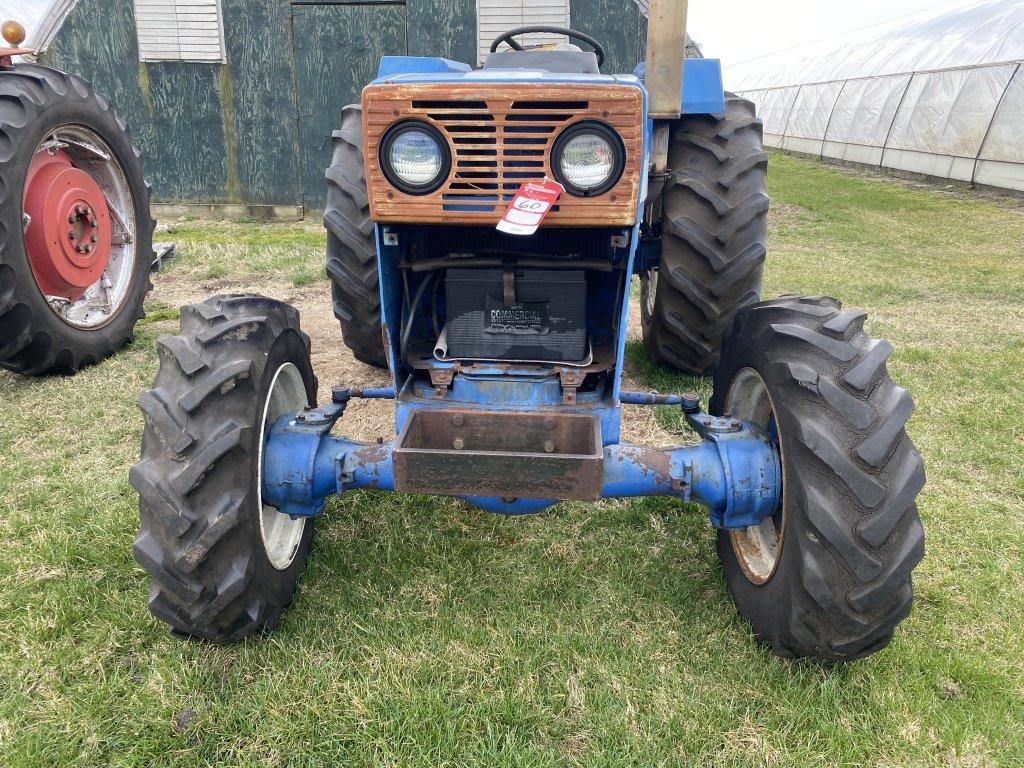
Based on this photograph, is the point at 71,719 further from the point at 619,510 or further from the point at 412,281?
the point at 619,510

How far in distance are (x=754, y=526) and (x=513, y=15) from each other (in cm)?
797

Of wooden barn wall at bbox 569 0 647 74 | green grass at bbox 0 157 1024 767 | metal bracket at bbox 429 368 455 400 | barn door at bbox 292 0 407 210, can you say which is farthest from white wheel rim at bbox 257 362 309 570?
barn door at bbox 292 0 407 210

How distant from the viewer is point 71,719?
2068mm

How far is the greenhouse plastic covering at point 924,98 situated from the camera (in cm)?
1295

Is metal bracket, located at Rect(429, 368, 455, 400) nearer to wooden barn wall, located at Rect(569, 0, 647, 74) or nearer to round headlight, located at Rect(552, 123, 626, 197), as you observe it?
round headlight, located at Rect(552, 123, 626, 197)

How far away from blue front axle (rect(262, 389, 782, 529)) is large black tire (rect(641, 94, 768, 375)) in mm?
1368

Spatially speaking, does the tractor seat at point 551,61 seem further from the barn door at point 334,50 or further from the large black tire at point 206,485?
the barn door at point 334,50

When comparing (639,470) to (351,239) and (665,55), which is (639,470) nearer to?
(665,55)

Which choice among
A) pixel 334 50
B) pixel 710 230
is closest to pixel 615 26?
pixel 334 50

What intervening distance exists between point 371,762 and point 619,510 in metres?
1.48

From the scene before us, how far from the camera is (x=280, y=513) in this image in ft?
8.57

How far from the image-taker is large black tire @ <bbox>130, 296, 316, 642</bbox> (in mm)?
2070

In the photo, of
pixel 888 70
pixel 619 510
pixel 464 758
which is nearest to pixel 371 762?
pixel 464 758

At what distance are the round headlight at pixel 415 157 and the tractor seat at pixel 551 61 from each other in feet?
4.20
